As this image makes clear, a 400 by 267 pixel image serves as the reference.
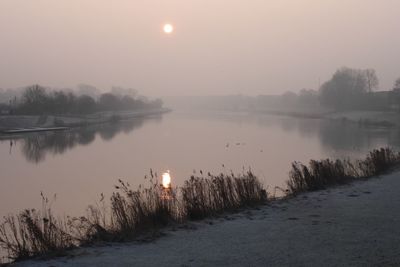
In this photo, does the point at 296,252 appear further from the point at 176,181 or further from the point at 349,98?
the point at 349,98

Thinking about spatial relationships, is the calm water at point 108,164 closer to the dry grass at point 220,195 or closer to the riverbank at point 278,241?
the dry grass at point 220,195

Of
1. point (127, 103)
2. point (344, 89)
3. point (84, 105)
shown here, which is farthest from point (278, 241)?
point (127, 103)

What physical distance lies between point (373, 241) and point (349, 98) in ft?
262

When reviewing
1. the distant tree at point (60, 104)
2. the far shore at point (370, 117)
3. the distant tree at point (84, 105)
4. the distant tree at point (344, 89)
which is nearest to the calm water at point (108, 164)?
the far shore at point (370, 117)

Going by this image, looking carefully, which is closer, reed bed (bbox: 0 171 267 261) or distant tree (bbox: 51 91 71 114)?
reed bed (bbox: 0 171 267 261)

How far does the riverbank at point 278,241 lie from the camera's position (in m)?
5.14

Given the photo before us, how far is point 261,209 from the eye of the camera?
27.3 ft

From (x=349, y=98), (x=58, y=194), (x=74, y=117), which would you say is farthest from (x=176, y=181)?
(x=349, y=98)

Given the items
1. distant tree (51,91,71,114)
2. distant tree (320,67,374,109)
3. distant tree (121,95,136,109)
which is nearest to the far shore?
distant tree (320,67,374,109)

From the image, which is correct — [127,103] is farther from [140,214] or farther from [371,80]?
[140,214]

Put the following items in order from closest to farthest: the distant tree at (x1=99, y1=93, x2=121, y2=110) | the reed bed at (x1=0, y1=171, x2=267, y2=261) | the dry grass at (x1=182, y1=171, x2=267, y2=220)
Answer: the reed bed at (x1=0, y1=171, x2=267, y2=261) → the dry grass at (x1=182, y1=171, x2=267, y2=220) → the distant tree at (x1=99, y1=93, x2=121, y2=110)

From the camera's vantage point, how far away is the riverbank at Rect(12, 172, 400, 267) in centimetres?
514

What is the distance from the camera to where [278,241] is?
5910 mm

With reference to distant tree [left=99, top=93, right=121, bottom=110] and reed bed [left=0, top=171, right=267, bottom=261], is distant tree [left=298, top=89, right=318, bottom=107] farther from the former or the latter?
reed bed [left=0, top=171, right=267, bottom=261]
